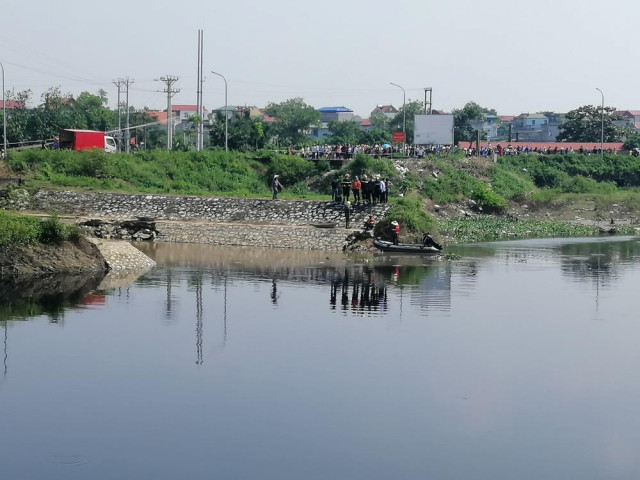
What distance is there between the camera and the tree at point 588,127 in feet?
409

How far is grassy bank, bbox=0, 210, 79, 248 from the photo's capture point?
43.6 meters

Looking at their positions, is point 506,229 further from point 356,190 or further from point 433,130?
point 433,130

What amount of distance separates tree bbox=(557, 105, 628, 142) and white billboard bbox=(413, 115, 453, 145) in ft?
142

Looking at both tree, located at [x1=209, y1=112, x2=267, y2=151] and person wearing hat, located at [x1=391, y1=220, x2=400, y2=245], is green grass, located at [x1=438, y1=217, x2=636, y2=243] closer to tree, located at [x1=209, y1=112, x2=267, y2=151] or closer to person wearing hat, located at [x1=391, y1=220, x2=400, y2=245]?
person wearing hat, located at [x1=391, y1=220, x2=400, y2=245]

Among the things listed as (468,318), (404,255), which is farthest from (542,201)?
(468,318)

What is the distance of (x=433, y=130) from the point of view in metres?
86.0

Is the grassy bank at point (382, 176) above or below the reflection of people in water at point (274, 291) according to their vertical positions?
above

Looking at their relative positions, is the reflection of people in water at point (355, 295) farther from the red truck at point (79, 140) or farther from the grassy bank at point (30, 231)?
the red truck at point (79, 140)

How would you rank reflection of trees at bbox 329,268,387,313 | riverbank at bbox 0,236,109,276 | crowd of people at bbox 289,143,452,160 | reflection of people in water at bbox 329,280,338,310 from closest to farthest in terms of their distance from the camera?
reflection of trees at bbox 329,268,387,313 → reflection of people in water at bbox 329,280,338,310 → riverbank at bbox 0,236,109,276 → crowd of people at bbox 289,143,452,160

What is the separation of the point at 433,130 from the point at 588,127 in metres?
44.8

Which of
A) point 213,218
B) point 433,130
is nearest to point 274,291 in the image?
point 213,218

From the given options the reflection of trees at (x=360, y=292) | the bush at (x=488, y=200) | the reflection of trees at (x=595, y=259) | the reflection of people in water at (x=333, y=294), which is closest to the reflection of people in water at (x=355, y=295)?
the reflection of trees at (x=360, y=292)

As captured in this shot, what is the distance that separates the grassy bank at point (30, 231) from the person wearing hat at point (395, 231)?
16.4 m

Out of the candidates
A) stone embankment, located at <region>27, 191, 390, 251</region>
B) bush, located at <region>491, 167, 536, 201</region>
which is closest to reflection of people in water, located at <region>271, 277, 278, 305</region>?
stone embankment, located at <region>27, 191, 390, 251</region>
